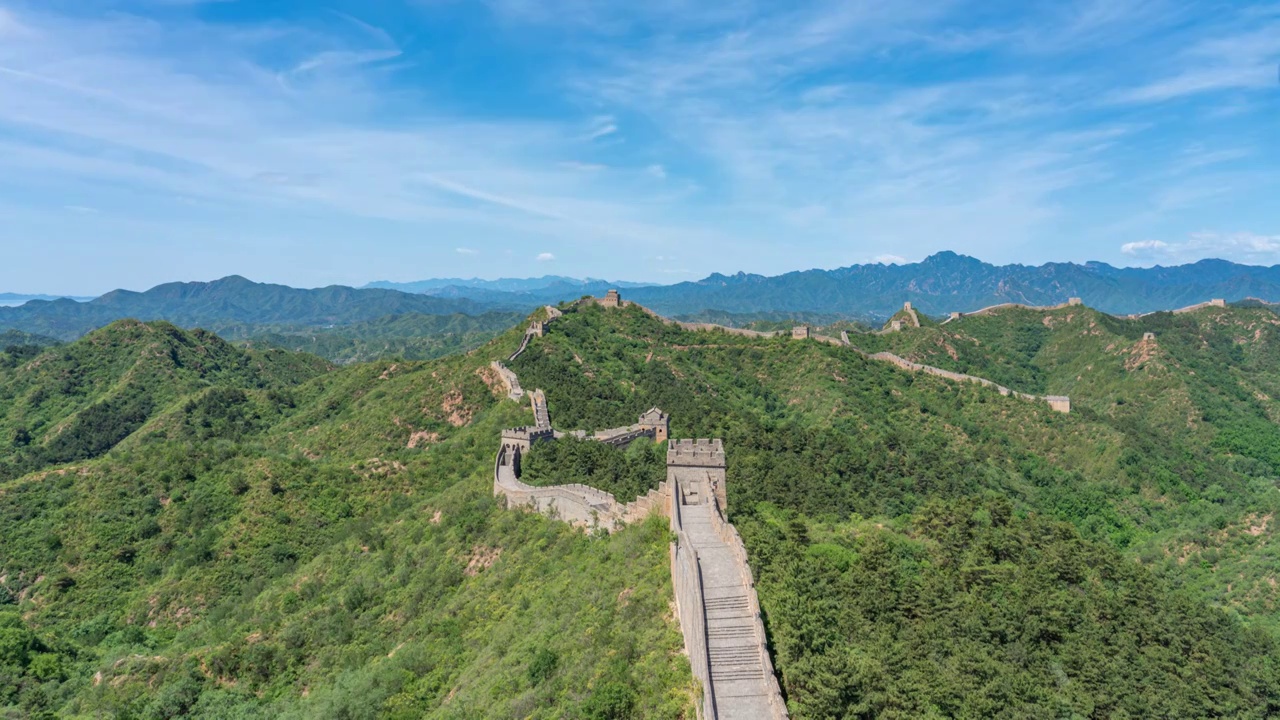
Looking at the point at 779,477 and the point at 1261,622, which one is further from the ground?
the point at 779,477

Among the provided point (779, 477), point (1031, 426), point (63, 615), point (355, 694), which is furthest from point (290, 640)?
point (1031, 426)

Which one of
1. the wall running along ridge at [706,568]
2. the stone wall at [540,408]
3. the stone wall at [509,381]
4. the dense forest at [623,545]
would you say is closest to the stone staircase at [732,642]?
the wall running along ridge at [706,568]

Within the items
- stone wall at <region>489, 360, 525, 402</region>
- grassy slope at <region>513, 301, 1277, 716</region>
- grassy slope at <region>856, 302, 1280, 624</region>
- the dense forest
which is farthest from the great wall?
grassy slope at <region>856, 302, 1280, 624</region>

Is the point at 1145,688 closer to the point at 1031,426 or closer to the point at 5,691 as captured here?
the point at 5,691

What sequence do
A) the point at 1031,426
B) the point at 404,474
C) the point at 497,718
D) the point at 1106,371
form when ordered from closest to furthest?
the point at 497,718
the point at 404,474
the point at 1031,426
the point at 1106,371

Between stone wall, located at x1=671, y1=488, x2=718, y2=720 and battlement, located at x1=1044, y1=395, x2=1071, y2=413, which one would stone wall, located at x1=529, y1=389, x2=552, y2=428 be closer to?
stone wall, located at x1=671, y1=488, x2=718, y2=720

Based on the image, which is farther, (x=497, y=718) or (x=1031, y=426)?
(x=1031, y=426)
